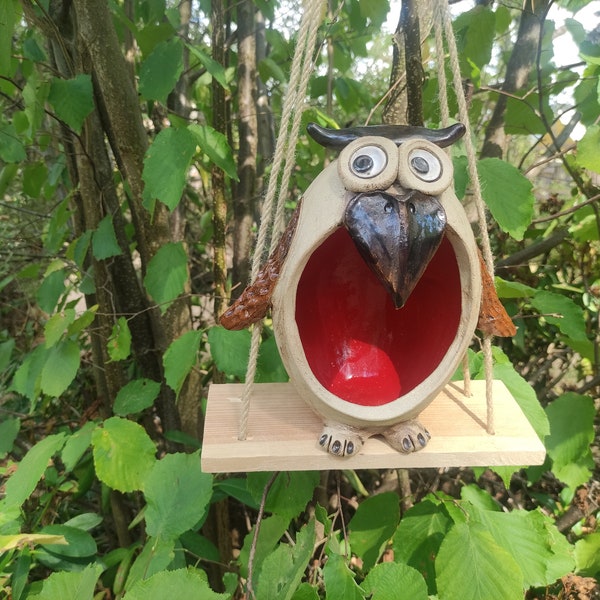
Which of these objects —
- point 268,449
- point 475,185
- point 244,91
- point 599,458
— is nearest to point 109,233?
point 244,91

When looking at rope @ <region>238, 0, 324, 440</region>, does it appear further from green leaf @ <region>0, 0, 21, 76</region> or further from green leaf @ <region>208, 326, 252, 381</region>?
green leaf @ <region>0, 0, 21, 76</region>

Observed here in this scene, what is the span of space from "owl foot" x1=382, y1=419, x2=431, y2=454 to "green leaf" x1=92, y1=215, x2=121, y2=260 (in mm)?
594

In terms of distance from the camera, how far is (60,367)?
2.97 ft

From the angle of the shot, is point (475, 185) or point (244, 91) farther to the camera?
point (244, 91)

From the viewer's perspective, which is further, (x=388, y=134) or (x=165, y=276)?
(x=165, y=276)

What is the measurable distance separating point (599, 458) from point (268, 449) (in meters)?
1.42

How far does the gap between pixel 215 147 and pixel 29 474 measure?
60 centimetres

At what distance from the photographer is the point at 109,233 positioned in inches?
35.9

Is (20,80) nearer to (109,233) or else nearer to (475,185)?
(109,233)

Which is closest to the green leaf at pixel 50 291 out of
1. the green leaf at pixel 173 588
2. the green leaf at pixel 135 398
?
the green leaf at pixel 135 398

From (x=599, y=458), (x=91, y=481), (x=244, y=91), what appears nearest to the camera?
(x=244, y=91)

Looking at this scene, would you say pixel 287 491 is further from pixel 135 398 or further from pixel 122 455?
pixel 135 398

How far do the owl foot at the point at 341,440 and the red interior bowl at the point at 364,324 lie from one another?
0.07m

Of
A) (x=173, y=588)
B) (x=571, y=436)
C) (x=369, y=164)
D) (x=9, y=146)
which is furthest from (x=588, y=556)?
(x=9, y=146)
